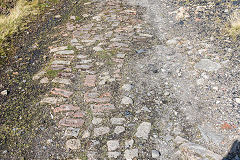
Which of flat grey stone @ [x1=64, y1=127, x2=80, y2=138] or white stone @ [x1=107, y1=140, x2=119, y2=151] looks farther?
flat grey stone @ [x1=64, y1=127, x2=80, y2=138]

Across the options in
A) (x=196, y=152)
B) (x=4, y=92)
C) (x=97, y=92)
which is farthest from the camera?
(x=4, y=92)

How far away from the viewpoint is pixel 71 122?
12.0 ft

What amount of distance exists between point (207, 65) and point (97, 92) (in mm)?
2084

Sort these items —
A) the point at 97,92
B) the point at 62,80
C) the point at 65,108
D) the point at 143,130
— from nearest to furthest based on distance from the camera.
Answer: the point at 143,130 → the point at 65,108 → the point at 97,92 → the point at 62,80

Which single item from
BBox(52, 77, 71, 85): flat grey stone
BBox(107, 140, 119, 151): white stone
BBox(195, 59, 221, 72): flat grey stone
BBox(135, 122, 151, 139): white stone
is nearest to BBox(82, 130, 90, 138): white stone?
BBox(107, 140, 119, 151): white stone

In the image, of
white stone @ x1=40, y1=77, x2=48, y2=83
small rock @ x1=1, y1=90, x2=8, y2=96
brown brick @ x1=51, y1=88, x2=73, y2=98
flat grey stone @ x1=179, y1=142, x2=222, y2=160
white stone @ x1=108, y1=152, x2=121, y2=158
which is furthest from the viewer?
white stone @ x1=40, y1=77, x2=48, y2=83

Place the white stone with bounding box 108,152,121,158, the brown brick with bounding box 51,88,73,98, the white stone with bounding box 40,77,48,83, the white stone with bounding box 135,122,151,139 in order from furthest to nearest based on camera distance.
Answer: the white stone with bounding box 40,77,48,83 → the brown brick with bounding box 51,88,73,98 → the white stone with bounding box 135,122,151,139 → the white stone with bounding box 108,152,121,158

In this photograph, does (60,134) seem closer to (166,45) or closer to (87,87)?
(87,87)

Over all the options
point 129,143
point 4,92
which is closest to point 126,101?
point 129,143

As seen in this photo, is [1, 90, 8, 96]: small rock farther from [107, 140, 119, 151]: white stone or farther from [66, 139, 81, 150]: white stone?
[107, 140, 119, 151]: white stone

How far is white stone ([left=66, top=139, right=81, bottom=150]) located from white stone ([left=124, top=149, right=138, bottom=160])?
0.65m

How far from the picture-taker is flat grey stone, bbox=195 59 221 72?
4.44 metres

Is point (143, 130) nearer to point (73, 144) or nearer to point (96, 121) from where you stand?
point (96, 121)

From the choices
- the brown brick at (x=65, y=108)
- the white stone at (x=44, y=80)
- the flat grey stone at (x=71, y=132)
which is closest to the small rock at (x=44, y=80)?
the white stone at (x=44, y=80)
